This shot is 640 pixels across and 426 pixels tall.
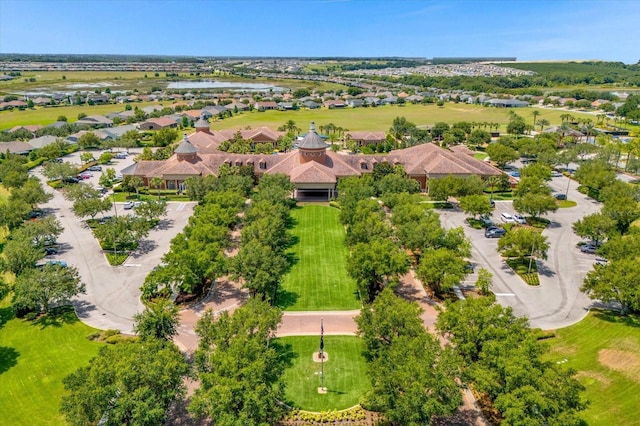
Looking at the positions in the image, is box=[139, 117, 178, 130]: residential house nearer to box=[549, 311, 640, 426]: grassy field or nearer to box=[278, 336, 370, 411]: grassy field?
box=[278, 336, 370, 411]: grassy field

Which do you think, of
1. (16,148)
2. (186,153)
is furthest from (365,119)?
(16,148)

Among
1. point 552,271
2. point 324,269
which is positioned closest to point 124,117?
point 324,269

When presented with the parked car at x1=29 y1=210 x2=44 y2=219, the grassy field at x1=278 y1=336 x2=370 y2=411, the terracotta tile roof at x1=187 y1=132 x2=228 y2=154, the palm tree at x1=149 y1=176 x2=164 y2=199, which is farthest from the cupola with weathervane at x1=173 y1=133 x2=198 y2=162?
the grassy field at x1=278 y1=336 x2=370 y2=411

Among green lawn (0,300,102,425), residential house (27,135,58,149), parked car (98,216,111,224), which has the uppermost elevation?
residential house (27,135,58,149)

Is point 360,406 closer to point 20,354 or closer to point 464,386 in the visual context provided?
point 464,386

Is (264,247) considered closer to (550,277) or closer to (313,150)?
(550,277)

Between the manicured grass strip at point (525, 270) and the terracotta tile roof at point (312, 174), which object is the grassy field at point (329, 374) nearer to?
the manicured grass strip at point (525, 270)
